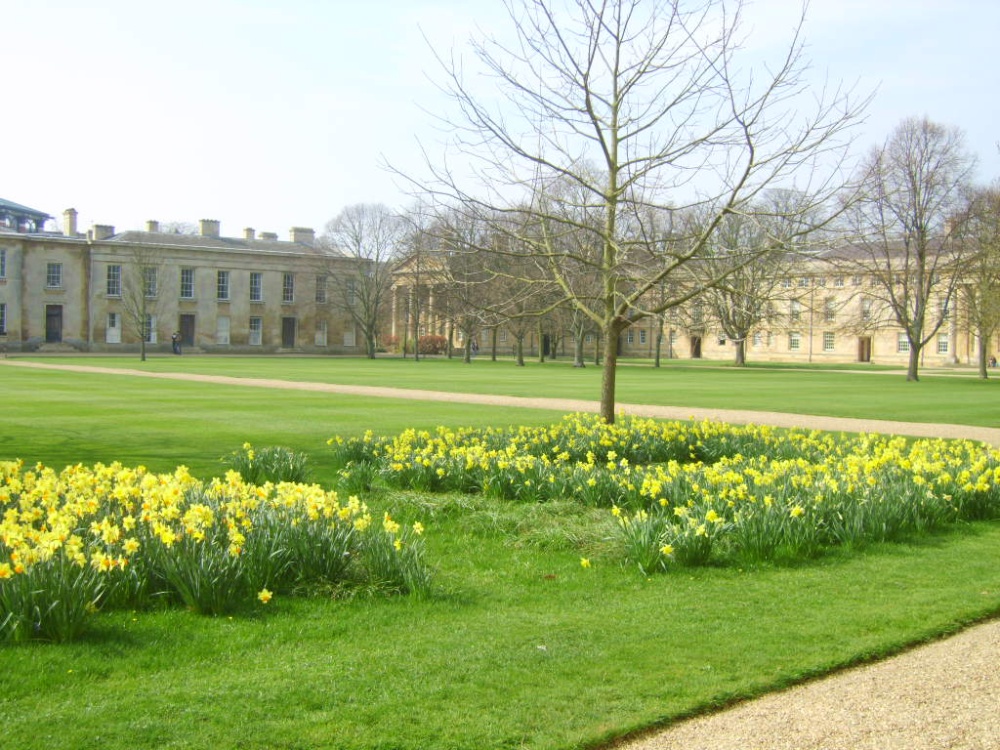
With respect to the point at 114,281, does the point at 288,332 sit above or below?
below

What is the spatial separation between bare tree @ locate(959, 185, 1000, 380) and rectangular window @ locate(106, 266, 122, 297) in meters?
58.0

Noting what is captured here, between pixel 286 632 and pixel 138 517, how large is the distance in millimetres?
1765

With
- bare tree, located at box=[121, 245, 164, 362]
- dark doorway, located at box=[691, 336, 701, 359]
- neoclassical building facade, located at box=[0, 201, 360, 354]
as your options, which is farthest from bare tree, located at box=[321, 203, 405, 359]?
dark doorway, located at box=[691, 336, 701, 359]

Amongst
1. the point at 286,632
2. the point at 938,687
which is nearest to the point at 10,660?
the point at 286,632

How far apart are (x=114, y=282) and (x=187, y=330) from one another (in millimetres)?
6815

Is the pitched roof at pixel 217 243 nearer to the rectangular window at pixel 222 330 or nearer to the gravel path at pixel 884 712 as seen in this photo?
the rectangular window at pixel 222 330

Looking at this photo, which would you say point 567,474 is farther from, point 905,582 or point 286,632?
point 286,632

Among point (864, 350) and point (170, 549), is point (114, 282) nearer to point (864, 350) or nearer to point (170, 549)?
point (864, 350)

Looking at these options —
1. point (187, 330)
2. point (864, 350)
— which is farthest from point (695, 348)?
point (187, 330)

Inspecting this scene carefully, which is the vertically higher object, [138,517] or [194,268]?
[194,268]

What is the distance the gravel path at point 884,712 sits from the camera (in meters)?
4.44

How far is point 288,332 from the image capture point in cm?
8500

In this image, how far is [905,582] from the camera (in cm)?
750

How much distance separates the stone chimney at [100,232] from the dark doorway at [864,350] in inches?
2597
